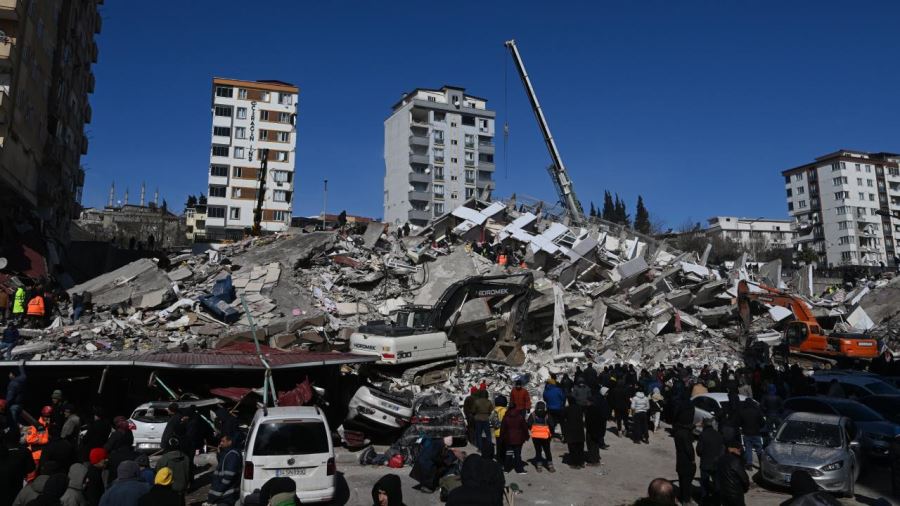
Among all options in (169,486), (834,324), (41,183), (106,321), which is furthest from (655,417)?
(41,183)

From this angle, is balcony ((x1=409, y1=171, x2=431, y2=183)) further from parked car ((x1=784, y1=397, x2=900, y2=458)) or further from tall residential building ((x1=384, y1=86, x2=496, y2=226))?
parked car ((x1=784, y1=397, x2=900, y2=458))

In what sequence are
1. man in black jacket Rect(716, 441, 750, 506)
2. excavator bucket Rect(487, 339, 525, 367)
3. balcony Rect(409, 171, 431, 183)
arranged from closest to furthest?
man in black jacket Rect(716, 441, 750, 506) → excavator bucket Rect(487, 339, 525, 367) → balcony Rect(409, 171, 431, 183)

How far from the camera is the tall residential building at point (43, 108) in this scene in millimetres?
21156

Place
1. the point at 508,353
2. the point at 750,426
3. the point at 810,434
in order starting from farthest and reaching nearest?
the point at 508,353 → the point at 750,426 → the point at 810,434

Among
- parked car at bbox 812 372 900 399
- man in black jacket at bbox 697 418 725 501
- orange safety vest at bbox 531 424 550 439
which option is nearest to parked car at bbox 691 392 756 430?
parked car at bbox 812 372 900 399

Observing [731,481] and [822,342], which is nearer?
[731,481]

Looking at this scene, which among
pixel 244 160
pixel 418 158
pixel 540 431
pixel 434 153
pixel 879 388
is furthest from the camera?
Answer: pixel 434 153

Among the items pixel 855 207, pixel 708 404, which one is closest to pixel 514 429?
pixel 708 404

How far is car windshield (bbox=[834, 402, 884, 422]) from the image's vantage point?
465 inches

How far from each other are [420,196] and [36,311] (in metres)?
56.7

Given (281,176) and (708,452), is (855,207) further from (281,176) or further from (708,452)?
(708,452)

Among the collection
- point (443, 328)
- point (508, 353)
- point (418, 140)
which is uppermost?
point (418, 140)

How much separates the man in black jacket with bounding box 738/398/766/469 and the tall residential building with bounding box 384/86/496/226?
201 feet

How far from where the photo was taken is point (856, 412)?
1194cm
